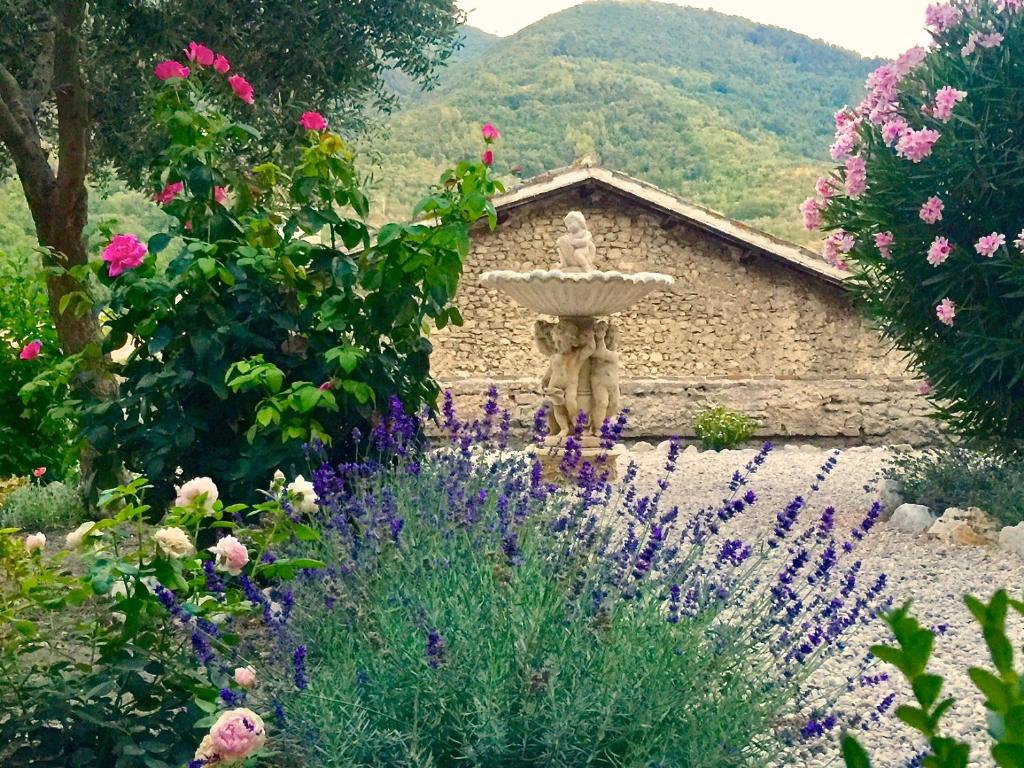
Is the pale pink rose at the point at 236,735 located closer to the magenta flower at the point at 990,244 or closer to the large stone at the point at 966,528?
Result: the large stone at the point at 966,528

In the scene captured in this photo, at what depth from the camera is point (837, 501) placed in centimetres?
870

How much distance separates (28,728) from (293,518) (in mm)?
954

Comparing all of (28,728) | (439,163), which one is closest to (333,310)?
(28,728)

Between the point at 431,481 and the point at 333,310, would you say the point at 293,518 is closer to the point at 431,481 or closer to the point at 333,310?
the point at 431,481

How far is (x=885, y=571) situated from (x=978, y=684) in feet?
20.0

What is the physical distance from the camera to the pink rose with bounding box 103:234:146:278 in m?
4.80

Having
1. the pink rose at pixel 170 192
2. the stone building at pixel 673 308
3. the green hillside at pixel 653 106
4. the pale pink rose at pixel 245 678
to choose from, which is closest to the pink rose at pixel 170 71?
the pink rose at pixel 170 192

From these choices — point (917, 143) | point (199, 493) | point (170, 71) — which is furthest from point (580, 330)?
point (199, 493)

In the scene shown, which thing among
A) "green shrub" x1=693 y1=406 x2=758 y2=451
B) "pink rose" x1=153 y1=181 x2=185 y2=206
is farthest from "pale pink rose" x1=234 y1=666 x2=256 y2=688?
"green shrub" x1=693 y1=406 x2=758 y2=451

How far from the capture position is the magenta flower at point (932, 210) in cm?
714

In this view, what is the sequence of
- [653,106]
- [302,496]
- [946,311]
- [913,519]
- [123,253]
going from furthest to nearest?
[653,106] < [913,519] < [946,311] < [123,253] < [302,496]

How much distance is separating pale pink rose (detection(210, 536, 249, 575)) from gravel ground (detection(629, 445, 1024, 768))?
5.24 feet

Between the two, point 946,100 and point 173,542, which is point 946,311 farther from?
point 173,542

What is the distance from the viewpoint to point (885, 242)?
761 centimetres
